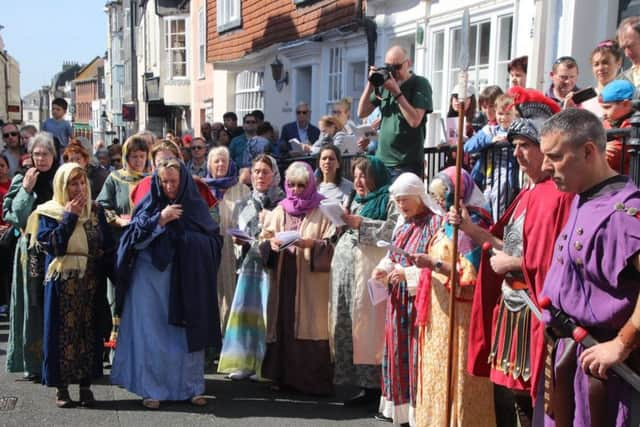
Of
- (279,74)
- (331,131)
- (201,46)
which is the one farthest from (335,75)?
(201,46)

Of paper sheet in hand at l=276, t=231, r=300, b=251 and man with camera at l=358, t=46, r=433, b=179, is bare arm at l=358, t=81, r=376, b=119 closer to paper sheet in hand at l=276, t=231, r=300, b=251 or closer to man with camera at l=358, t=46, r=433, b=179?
man with camera at l=358, t=46, r=433, b=179

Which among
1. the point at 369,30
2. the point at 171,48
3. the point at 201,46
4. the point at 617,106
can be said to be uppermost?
the point at 171,48

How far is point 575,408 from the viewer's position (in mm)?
3188

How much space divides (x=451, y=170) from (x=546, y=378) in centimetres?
162

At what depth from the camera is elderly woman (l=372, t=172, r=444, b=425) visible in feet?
16.3

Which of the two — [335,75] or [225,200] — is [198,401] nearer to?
[225,200]

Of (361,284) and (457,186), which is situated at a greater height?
(457,186)

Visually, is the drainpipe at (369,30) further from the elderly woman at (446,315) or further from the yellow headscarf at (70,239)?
the elderly woman at (446,315)

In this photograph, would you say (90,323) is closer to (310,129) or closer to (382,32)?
(310,129)

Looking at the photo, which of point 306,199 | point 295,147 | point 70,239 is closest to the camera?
point 70,239

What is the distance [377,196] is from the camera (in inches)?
221

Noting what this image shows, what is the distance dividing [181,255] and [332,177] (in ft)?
4.54

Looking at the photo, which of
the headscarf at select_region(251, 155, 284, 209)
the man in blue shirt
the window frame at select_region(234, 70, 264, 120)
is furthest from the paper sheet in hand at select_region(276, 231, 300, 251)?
the window frame at select_region(234, 70, 264, 120)

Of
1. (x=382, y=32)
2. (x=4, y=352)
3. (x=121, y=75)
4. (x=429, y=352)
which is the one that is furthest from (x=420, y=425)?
(x=121, y=75)
